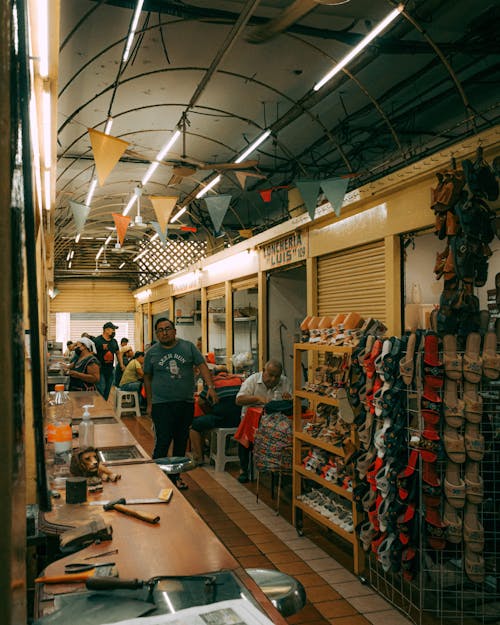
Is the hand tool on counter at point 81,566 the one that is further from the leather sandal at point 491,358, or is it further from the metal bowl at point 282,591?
the leather sandal at point 491,358

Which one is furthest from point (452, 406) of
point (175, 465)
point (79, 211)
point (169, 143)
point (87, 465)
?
point (79, 211)

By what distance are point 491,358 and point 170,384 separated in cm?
367

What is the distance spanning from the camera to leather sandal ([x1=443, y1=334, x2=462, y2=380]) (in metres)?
3.55

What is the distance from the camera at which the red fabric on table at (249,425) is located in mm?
6855

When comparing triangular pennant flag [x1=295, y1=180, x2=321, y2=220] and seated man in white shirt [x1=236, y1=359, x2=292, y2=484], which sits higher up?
triangular pennant flag [x1=295, y1=180, x2=321, y2=220]

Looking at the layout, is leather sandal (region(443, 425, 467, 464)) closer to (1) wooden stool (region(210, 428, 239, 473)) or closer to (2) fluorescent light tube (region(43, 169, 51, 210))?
(2) fluorescent light tube (region(43, 169, 51, 210))

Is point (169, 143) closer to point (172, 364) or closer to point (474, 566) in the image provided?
point (172, 364)

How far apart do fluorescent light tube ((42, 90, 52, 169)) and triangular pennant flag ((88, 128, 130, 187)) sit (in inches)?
35.6

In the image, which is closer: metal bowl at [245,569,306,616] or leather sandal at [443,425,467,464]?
metal bowl at [245,569,306,616]

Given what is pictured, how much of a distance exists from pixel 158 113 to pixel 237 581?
321 inches

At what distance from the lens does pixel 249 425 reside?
6.92 meters

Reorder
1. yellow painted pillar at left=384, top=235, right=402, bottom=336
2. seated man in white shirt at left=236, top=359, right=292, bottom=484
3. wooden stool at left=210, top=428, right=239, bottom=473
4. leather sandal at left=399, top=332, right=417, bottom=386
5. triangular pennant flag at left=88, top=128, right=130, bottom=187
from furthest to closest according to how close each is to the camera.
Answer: wooden stool at left=210, top=428, right=239, bottom=473, seated man in white shirt at left=236, top=359, right=292, bottom=484, triangular pennant flag at left=88, top=128, right=130, bottom=187, yellow painted pillar at left=384, top=235, right=402, bottom=336, leather sandal at left=399, top=332, right=417, bottom=386

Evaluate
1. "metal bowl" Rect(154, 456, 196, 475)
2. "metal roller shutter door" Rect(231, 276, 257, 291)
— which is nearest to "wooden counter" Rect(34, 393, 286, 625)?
"metal bowl" Rect(154, 456, 196, 475)

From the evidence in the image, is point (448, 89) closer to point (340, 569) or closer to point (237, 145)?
point (237, 145)
